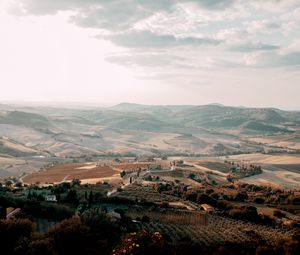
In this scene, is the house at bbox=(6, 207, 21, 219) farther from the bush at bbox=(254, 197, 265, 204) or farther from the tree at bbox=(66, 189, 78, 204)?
the bush at bbox=(254, 197, 265, 204)

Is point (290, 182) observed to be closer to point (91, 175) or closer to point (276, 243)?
point (91, 175)

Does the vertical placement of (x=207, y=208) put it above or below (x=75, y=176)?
above

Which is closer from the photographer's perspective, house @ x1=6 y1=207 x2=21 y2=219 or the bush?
house @ x1=6 y1=207 x2=21 y2=219

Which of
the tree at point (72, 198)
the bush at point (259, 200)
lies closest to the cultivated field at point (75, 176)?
the bush at point (259, 200)

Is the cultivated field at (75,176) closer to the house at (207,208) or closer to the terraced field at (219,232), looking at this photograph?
the house at (207,208)

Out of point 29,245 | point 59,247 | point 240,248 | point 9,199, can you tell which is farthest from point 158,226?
point 9,199

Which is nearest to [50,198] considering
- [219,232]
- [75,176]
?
[219,232]

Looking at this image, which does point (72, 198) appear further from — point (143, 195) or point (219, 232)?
point (219, 232)

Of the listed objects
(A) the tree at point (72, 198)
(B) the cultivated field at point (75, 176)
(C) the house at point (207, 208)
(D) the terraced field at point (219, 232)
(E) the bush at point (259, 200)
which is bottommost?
(B) the cultivated field at point (75, 176)

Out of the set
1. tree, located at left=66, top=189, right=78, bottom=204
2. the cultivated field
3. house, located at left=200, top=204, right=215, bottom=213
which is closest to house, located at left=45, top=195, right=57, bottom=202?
tree, located at left=66, top=189, right=78, bottom=204

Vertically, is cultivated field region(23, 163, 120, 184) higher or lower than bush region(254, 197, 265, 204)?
lower

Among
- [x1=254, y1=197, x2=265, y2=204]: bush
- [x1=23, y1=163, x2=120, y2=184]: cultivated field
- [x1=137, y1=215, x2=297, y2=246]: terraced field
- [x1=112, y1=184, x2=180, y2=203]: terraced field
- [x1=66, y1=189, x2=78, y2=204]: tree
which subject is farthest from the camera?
[x1=23, y1=163, x2=120, y2=184]: cultivated field

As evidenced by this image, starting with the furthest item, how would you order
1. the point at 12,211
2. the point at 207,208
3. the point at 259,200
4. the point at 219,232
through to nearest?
the point at 259,200, the point at 207,208, the point at 12,211, the point at 219,232
